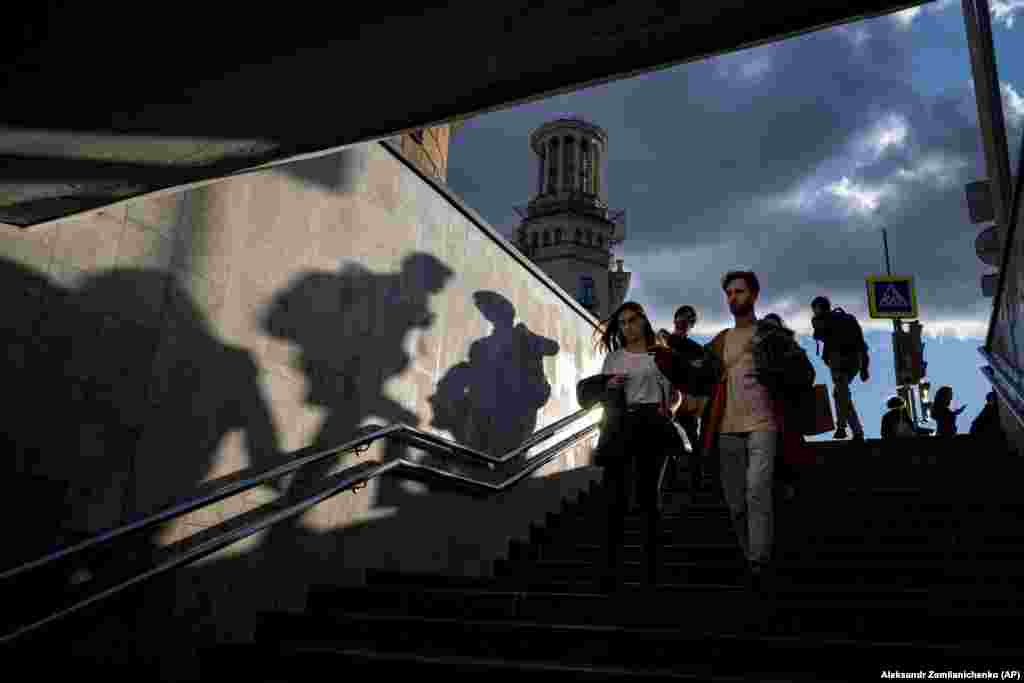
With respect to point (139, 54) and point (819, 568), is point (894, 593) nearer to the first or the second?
point (819, 568)

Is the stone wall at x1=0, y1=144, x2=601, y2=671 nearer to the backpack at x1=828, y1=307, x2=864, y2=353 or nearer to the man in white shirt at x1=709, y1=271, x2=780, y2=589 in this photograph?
the man in white shirt at x1=709, y1=271, x2=780, y2=589

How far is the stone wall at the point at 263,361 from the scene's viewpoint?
3.21 m

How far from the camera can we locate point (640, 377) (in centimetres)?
405

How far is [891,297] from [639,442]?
1048cm

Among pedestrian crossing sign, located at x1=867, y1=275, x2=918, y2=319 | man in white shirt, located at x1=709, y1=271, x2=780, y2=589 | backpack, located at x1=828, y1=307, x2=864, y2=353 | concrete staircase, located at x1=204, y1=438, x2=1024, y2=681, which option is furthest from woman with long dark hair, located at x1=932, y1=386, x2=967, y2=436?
man in white shirt, located at x1=709, y1=271, x2=780, y2=589

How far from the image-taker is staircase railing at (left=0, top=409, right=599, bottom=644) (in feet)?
9.08

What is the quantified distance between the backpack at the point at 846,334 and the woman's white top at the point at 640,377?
17.8ft

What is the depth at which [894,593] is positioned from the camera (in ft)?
11.2

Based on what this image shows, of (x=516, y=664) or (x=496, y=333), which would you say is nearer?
(x=516, y=664)

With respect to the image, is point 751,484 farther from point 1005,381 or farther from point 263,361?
point 1005,381

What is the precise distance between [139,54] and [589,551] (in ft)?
13.7

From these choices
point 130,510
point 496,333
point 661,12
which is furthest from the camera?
point 496,333

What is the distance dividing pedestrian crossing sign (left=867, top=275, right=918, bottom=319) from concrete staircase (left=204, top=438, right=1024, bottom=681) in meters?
7.24

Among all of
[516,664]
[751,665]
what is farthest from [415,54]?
[751,665]
